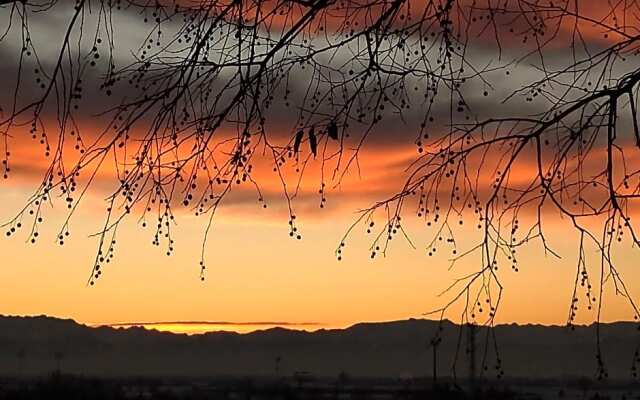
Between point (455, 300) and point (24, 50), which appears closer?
point (24, 50)

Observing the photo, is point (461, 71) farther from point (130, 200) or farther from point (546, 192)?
point (130, 200)

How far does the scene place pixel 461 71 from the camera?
19.0 ft

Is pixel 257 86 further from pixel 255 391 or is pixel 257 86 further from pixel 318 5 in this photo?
pixel 255 391

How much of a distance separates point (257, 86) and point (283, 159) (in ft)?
1.16

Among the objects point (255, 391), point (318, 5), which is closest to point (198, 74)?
point (318, 5)

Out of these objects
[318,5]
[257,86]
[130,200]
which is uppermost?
[318,5]

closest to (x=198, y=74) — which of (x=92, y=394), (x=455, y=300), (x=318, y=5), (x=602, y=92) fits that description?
(x=318, y=5)

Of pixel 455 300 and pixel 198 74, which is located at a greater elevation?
pixel 198 74

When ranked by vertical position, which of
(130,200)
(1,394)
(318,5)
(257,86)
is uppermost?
(318,5)

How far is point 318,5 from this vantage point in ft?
19.0

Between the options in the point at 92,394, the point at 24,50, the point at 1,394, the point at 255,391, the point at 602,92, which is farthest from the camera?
the point at 255,391

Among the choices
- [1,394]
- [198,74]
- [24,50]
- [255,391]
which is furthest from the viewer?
[255,391]

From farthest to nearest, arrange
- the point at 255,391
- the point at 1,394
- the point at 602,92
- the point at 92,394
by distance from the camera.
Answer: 1. the point at 255,391
2. the point at 92,394
3. the point at 1,394
4. the point at 602,92

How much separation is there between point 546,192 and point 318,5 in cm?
141
